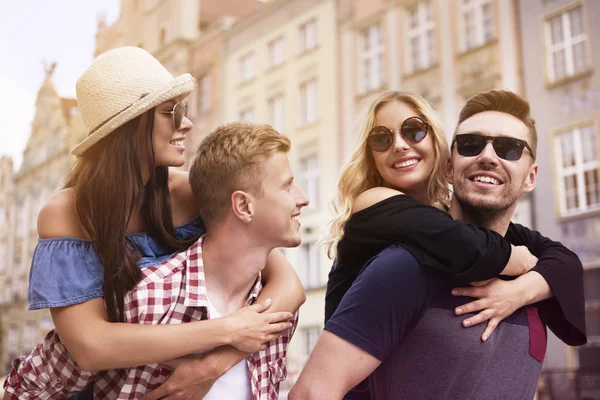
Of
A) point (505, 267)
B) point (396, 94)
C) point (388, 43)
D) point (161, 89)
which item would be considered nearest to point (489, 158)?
point (505, 267)

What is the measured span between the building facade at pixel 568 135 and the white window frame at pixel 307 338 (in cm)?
401

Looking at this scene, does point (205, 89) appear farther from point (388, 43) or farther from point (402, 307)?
point (402, 307)

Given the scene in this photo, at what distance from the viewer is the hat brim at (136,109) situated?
1613 millimetres

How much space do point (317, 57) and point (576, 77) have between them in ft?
16.6

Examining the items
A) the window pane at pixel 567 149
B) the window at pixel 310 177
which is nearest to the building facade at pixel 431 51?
the window pane at pixel 567 149

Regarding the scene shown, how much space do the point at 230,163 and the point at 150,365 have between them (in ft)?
1.55

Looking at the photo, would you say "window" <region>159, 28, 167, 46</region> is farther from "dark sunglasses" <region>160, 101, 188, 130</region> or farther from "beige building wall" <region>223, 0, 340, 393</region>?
"dark sunglasses" <region>160, 101, 188, 130</region>

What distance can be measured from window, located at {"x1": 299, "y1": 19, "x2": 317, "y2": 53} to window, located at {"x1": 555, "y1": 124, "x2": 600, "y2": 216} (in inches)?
210

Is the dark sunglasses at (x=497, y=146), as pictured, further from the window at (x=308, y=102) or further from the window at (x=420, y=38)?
the window at (x=308, y=102)

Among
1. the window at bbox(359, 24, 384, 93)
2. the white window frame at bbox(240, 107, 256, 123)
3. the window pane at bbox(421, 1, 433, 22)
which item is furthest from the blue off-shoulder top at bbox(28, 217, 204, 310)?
the white window frame at bbox(240, 107, 256, 123)

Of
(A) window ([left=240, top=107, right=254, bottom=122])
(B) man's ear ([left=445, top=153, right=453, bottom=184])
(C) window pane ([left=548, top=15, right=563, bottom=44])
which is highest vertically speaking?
(A) window ([left=240, top=107, right=254, bottom=122])

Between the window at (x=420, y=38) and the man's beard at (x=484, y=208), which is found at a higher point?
the window at (x=420, y=38)

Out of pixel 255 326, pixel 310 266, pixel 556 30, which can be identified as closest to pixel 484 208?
pixel 255 326

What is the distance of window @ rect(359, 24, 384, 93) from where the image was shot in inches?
430
